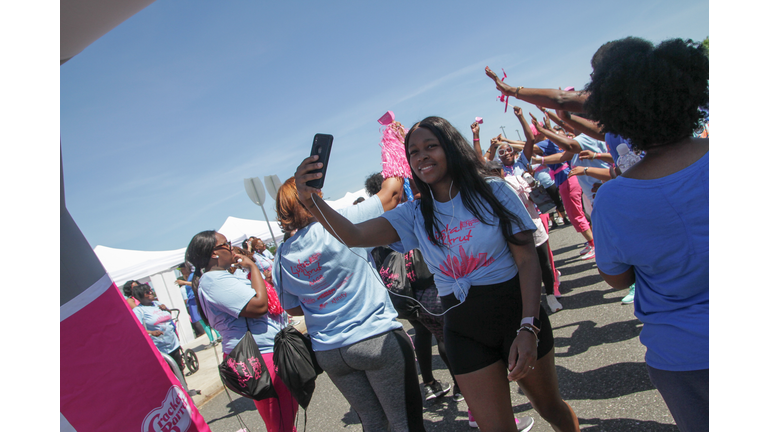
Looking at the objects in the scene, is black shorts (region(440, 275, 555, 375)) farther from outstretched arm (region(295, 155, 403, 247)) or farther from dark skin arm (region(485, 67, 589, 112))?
dark skin arm (region(485, 67, 589, 112))

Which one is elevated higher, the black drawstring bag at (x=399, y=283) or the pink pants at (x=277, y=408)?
the black drawstring bag at (x=399, y=283)

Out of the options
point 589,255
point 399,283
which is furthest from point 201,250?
point 589,255

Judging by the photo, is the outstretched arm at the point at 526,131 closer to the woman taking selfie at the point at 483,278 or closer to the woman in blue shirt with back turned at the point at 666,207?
the woman taking selfie at the point at 483,278

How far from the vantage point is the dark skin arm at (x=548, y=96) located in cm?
190

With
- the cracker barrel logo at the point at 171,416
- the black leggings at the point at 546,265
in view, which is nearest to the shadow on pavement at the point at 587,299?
the black leggings at the point at 546,265

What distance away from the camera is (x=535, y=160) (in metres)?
4.78

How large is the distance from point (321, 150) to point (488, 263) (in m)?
0.94

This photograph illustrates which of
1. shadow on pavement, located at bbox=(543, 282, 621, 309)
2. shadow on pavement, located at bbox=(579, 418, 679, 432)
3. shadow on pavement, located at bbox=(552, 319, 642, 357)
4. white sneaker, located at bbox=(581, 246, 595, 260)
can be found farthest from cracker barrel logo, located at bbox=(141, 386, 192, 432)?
white sneaker, located at bbox=(581, 246, 595, 260)

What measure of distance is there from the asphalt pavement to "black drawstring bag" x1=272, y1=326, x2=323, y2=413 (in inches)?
25.8

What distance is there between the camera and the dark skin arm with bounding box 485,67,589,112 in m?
1.90

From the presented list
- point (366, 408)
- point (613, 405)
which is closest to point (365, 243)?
point (366, 408)

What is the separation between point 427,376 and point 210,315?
1.95 meters

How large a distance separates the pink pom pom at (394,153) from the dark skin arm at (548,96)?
729 mm

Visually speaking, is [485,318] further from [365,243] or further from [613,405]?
[613,405]
